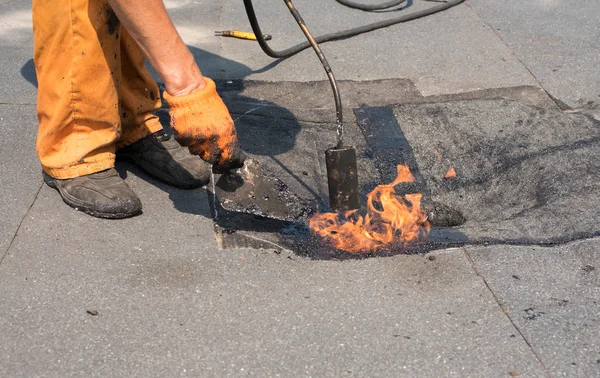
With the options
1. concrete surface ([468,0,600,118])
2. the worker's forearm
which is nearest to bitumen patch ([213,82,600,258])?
concrete surface ([468,0,600,118])

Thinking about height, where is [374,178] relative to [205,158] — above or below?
below

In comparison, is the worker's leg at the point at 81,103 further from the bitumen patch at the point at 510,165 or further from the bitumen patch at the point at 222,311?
the bitumen patch at the point at 510,165

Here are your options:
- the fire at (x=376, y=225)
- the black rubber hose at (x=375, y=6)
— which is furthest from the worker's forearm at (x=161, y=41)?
the black rubber hose at (x=375, y=6)

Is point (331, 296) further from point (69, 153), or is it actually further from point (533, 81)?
point (533, 81)

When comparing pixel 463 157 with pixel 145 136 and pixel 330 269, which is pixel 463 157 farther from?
pixel 145 136

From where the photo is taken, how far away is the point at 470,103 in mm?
4352

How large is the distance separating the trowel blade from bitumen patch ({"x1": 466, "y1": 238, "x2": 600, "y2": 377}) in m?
0.80

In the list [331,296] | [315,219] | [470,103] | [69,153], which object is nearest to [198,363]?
[331,296]

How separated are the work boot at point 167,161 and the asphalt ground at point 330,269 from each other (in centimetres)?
6

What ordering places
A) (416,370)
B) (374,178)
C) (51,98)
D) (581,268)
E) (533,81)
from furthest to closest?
(533,81), (374,178), (51,98), (581,268), (416,370)

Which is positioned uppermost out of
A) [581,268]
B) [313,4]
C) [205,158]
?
[205,158]

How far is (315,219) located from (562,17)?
3250mm

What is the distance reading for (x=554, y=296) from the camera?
2.71 meters

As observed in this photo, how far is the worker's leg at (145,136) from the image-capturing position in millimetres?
3533
